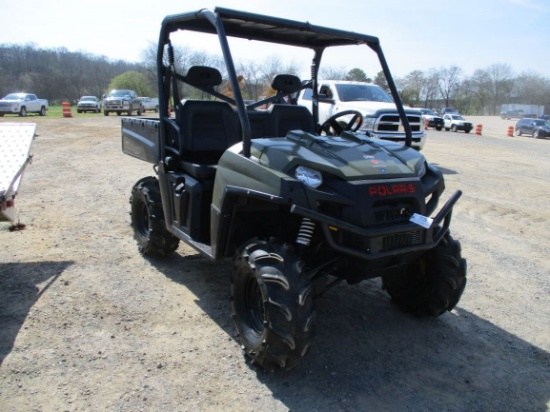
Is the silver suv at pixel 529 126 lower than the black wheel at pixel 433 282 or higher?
higher

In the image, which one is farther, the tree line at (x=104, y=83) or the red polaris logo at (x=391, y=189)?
the tree line at (x=104, y=83)

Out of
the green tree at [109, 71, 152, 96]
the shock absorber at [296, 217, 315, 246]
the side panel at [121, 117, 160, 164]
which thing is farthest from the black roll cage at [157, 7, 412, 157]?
the green tree at [109, 71, 152, 96]

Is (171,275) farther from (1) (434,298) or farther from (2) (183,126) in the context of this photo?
(1) (434,298)

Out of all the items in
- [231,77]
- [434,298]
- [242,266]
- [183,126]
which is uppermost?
[231,77]

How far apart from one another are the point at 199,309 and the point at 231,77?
1883 millimetres

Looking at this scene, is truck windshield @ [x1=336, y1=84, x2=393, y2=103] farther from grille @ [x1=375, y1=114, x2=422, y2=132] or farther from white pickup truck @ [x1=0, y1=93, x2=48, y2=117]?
white pickup truck @ [x1=0, y1=93, x2=48, y2=117]

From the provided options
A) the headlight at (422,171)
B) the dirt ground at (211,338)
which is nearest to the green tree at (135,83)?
the dirt ground at (211,338)

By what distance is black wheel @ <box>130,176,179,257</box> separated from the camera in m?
4.76

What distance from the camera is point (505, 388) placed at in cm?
310

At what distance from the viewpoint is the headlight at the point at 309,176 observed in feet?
9.67

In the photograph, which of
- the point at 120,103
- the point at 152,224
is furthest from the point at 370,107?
the point at 120,103

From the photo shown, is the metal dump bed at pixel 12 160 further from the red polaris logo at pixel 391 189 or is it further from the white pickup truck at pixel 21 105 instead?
the white pickup truck at pixel 21 105

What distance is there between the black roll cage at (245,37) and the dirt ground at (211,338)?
139cm

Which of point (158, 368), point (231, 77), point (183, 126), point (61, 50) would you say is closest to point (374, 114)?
point (183, 126)
